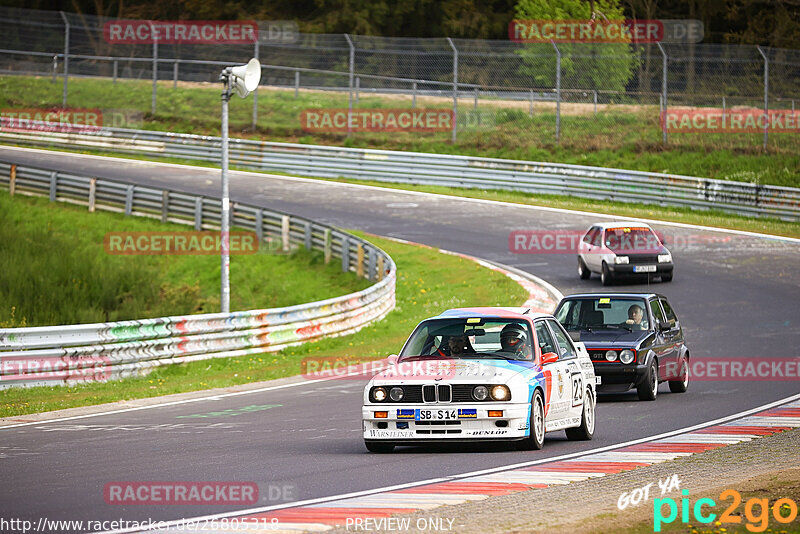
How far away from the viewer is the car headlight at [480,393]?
11.0 metres

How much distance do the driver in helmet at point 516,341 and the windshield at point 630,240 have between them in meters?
16.1

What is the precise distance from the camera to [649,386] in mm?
16141

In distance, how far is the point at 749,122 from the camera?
43281 mm

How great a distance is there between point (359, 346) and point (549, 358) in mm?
→ 11130

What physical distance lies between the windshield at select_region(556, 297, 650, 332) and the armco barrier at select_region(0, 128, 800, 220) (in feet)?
69.8

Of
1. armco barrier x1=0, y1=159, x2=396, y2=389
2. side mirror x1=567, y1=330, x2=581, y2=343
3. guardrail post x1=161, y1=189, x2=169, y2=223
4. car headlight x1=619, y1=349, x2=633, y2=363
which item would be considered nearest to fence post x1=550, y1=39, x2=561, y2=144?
armco barrier x1=0, y1=159, x2=396, y2=389

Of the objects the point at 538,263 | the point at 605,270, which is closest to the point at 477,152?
the point at 538,263

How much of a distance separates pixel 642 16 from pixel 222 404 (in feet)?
215

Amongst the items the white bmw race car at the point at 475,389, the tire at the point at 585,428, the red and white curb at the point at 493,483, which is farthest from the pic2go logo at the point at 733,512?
the tire at the point at 585,428

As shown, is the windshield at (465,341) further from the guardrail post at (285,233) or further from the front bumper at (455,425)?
the guardrail post at (285,233)

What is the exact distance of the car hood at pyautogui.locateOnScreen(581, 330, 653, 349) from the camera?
53.3 ft

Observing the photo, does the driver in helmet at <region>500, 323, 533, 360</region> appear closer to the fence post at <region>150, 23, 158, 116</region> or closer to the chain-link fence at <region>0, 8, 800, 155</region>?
the chain-link fence at <region>0, 8, 800, 155</region>

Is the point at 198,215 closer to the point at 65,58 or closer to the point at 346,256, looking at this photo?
the point at 346,256

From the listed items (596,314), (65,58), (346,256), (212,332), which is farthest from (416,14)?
(596,314)
